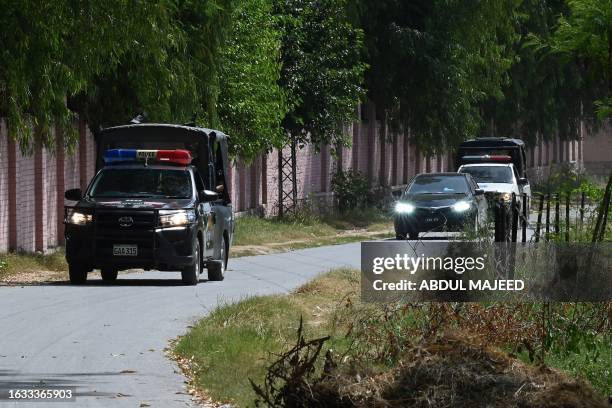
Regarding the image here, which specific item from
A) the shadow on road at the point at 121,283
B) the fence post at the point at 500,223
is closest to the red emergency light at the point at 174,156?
the shadow on road at the point at 121,283

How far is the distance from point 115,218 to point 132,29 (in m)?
2.78

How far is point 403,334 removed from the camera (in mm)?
14188

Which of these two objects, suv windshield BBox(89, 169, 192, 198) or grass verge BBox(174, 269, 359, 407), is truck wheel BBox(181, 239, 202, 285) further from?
grass verge BBox(174, 269, 359, 407)

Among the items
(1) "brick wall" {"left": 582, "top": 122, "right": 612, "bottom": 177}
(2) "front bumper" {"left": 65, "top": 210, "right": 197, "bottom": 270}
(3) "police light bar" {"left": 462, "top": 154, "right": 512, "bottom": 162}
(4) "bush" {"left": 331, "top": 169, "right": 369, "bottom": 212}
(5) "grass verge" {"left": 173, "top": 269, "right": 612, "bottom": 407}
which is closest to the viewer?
(5) "grass verge" {"left": 173, "top": 269, "right": 612, "bottom": 407}

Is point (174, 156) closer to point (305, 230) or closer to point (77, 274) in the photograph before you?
point (77, 274)

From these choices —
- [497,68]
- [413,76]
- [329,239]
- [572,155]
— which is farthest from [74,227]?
[572,155]

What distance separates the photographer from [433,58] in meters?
48.1

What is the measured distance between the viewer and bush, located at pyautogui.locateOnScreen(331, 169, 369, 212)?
1973 inches

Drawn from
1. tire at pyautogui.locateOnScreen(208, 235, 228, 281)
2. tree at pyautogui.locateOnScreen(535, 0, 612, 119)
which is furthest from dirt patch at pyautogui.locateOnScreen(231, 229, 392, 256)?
tree at pyautogui.locateOnScreen(535, 0, 612, 119)

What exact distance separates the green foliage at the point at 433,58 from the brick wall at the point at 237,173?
2.54 meters

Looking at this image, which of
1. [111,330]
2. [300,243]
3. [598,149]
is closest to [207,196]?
[111,330]

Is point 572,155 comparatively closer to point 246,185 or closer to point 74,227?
point 246,185

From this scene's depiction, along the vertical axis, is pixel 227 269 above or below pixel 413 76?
below

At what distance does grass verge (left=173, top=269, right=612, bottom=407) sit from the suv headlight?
16.3ft
